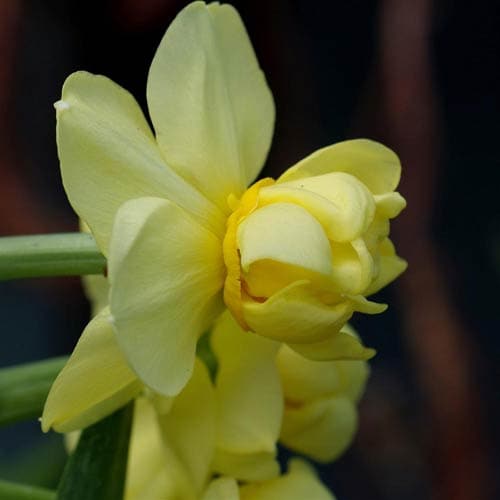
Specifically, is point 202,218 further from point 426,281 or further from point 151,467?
point 426,281

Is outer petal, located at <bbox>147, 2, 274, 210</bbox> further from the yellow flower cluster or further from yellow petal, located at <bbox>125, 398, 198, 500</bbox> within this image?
yellow petal, located at <bbox>125, 398, 198, 500</bbox>

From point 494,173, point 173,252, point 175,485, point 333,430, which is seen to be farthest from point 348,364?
point 494,173

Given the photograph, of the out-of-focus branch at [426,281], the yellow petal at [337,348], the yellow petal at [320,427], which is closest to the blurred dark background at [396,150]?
the out-of-focus branch at [426,281]

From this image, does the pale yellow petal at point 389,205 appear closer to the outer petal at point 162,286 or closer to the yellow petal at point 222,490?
the outer petal at point 162,286

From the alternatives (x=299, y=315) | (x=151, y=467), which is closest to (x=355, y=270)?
(x=299, y=315)

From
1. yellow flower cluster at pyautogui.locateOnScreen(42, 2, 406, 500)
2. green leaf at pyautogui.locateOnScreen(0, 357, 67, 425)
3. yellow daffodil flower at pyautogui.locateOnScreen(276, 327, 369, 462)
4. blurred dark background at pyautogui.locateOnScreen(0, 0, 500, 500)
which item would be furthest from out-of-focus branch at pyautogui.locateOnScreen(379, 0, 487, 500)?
green leaf at pyautogui.locateOnScreen(0, 357, 67, 425)

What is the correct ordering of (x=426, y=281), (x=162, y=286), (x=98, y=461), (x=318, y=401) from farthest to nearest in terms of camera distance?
(x=426, y=281), (x=318, y=401), (x=98, y=461), (x=162, y=286)
